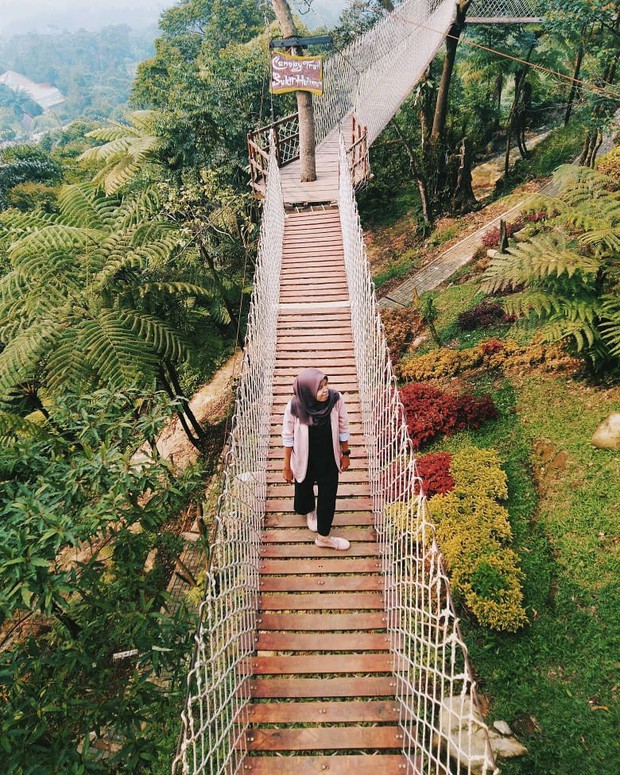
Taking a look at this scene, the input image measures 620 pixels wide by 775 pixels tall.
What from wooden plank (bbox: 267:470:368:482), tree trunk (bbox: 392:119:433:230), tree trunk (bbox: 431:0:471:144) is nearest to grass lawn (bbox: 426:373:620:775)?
wooden plank (bbox: 267:470:368:482)

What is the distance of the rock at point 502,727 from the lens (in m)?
3.04

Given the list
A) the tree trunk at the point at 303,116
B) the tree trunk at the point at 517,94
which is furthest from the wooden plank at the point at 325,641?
the tree trunk at the point at 517,94

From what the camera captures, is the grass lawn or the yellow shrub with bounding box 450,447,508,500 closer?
the grass lawn

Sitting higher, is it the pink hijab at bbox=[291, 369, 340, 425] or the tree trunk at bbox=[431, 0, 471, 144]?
the tree trunk at bbox=[431, 0, 471, 144]

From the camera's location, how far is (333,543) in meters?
3.24

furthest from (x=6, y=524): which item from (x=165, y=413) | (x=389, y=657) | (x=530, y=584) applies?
(x=530, y=584)

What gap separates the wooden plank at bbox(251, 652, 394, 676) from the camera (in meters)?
2.71

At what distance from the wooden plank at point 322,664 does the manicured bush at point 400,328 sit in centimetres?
456

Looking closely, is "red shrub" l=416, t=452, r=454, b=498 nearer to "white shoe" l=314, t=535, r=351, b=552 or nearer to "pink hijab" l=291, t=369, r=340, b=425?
"white shoe" l=314, t=535, r=351, b=552

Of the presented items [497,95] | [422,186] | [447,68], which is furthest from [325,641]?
[497,95]

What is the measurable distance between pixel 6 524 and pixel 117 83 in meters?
160

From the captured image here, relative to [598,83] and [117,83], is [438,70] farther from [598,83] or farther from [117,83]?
[117,83]

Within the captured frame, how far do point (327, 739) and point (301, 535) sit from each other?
1.18 metres

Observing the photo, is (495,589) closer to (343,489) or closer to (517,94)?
(343,489)
